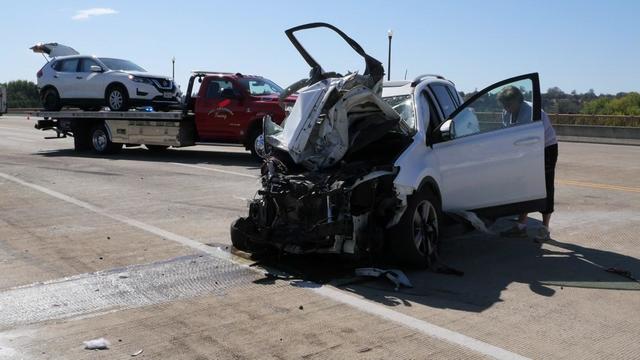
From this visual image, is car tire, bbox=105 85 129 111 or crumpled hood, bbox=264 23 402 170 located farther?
car tire, bbox=105 85 129 111

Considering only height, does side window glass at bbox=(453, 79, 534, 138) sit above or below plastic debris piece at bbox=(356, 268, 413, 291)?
above

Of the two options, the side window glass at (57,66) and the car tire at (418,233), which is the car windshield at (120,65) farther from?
the car tire at (418,233)

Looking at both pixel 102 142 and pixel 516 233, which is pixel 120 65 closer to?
pixel 102 142

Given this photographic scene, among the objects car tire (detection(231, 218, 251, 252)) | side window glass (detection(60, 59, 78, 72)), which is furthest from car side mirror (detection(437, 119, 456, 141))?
side window glass (detection(60, 59, 78, 72))

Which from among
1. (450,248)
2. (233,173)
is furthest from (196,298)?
(233,173)

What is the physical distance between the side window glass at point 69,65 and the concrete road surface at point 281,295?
10.4 m

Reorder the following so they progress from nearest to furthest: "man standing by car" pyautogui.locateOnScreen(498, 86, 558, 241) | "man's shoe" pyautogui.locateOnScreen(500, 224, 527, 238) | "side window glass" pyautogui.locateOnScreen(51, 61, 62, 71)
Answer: "man standing by car" pyautogui.locateOnScreen(498, 86, 558, 241) → "man's shoe" pyautogui.locateOnScreen(500, 224, 527, 238) → "side window glass" pyautogui.locateOnScreen(51, 61, 62, 71)

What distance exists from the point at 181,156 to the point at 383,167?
13.8 m

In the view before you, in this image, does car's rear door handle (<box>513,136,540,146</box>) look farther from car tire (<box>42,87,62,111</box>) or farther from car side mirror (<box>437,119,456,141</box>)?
car tire (<box>42,87,62,111</box>)

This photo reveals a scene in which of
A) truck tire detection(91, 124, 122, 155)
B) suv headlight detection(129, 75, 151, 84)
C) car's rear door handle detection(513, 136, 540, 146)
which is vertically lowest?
truck tire detection(91, 124, 122, 155)

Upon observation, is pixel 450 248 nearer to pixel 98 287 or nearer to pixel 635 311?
pixel 635 311

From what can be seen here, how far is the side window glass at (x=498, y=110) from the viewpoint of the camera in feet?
23.9

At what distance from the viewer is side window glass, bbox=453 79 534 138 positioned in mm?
7281

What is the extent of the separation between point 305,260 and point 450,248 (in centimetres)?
174
